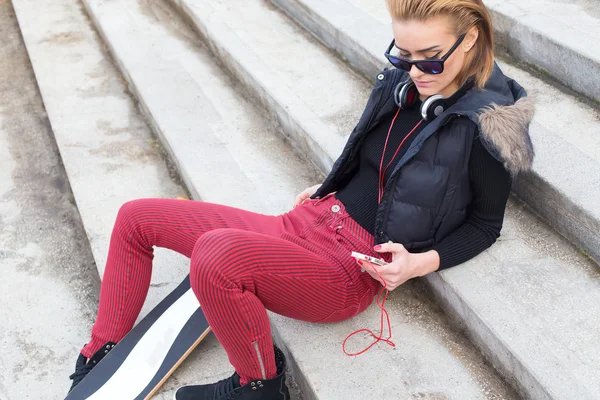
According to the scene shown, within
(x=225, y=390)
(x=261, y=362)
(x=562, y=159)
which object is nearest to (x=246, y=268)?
(x=261, y=362)

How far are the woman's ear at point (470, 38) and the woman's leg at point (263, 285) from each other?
2.20 ft

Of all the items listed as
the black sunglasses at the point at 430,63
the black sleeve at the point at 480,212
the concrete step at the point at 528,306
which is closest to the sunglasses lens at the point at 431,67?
the black sunglasses at the point at 430,63

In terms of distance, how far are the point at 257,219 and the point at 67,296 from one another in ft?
3.55

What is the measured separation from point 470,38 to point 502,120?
26 centimetres

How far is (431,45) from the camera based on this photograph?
6.63 feet

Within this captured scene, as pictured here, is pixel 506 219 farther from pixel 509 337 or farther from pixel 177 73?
pixel 177 73

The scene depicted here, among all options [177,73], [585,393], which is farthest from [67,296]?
[585,393]

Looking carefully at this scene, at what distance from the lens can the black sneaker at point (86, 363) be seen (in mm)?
2439

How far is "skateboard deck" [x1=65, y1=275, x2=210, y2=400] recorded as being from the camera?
2357 millimetres

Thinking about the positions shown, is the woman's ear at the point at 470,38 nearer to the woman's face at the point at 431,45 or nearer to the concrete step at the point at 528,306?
the woman's face at the point at 431,45

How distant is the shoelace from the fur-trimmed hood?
1.06 meters

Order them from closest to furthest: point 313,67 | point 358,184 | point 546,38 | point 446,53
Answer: point 446,53 → point 358,184 → point 546,38 → point 313,67

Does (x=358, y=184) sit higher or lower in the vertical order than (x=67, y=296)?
higher

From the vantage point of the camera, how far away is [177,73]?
13.8ft
